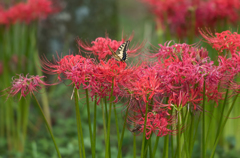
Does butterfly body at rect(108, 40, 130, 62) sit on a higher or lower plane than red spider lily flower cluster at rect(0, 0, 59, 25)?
lower

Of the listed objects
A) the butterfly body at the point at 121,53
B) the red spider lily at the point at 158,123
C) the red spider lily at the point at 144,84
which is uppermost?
the butterfly body at the point at 121,53

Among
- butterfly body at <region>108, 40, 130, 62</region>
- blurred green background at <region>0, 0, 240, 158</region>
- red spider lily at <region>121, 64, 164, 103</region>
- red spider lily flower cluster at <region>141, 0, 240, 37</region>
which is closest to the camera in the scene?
red spider lily at <region>121, 64, 164, 103</region>

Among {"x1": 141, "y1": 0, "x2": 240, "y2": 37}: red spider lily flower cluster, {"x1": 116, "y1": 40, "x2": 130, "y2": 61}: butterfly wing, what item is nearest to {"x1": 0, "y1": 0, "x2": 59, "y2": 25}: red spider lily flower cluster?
{"x1": 141, "y1": 0, "x2": 240, "y2": 37}: red spider lily flower cluster

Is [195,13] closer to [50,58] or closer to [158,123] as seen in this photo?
[50,58]

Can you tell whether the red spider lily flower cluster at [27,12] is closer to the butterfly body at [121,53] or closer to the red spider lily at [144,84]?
the butterfly body at [121,53]

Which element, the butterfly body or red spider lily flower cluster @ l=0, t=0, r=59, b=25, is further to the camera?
red spider lily flower cluster @ l=0, t=0, r=59, b=25

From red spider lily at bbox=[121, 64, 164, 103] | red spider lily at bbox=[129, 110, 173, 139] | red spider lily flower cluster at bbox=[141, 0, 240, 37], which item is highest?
red spider lily flower cluster at bbox=[141, 0, 240, 37]

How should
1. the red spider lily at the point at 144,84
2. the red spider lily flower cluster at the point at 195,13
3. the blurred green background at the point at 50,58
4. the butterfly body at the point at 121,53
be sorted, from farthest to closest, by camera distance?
the blurred green background at the point at 50,58
the red spider lily flower cluster at the point at 195,13
the butterfly body at the point at 121,53
the red spider lily at the point at 144,84

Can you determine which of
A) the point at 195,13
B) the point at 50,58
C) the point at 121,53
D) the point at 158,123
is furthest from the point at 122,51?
the point at 50,58

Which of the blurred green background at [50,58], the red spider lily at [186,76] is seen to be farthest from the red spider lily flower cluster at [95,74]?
the blurred green background at [50,58]

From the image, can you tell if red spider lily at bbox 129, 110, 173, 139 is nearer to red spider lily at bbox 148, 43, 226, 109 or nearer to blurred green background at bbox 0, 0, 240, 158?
red spider lily at bbox 148, 43, 226, 109
